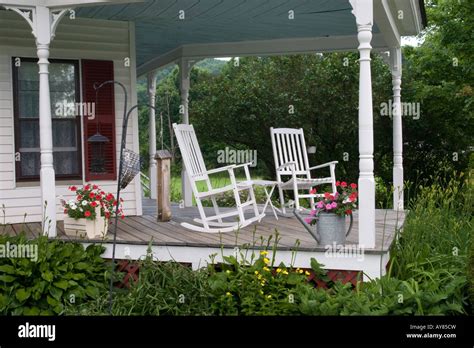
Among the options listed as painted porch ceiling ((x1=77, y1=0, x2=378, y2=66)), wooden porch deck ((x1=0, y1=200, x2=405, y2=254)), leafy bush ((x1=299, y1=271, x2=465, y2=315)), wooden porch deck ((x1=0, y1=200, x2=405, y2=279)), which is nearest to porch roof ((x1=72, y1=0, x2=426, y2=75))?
painted porch ceiling ((x1=77, y1=0, x2=378, y2=66))

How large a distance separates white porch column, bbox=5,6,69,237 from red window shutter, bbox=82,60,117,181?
62.3 inches

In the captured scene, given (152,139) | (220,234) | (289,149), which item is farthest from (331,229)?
(152,139)

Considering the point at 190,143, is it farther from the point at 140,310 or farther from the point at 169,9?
the point at 140,310

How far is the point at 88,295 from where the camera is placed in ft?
17.4

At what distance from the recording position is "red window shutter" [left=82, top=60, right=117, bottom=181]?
7562 millimetres

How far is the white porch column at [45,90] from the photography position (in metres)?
5.89

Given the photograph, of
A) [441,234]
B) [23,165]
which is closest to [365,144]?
[441,234]

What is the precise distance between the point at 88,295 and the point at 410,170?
8.50m

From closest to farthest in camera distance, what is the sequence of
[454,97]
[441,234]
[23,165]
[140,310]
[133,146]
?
[140,310], [441,234], [23,165], [133,146], [454,97]

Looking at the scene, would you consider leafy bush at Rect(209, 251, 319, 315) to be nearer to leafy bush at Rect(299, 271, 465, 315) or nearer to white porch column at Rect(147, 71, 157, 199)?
leafy bush at Rect(299, 271, 465, 315)

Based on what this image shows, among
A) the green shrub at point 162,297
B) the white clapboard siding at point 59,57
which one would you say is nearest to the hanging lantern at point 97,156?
the white clapboard siding at point 59,57

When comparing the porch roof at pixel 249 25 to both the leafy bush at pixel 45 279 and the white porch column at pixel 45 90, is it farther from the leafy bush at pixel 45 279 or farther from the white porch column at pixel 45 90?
the leafy bush at pixel 45 279

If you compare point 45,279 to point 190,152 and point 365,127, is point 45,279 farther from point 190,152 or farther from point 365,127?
point 365,127

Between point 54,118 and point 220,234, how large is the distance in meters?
2.94
